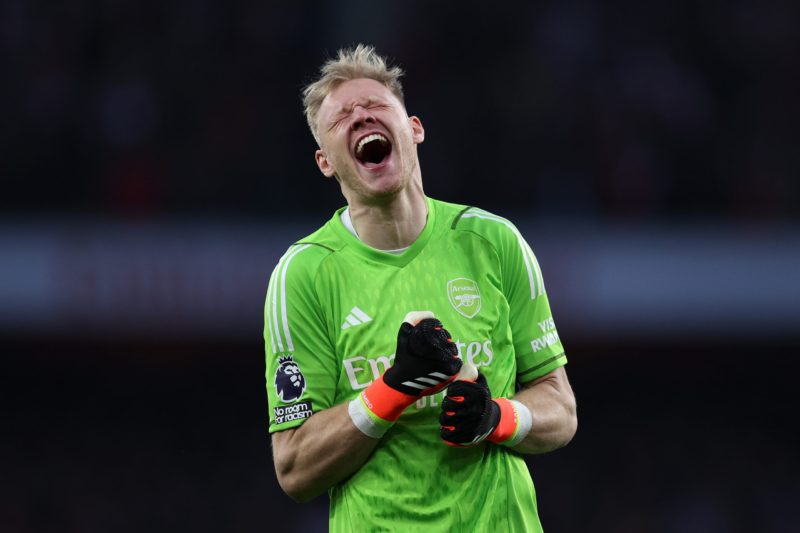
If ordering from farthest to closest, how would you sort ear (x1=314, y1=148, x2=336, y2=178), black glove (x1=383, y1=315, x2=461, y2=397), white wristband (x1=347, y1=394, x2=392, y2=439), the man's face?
ear (x1=314, y1=148, x2=336, y2=178), the man's face, white wristband (x1=347, y1=394, x2=392, y2=439), black glove (x1=383, y1=315, x2=461, y2=397)

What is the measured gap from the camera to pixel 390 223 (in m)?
3.49

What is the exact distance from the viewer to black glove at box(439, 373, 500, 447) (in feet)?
10.2

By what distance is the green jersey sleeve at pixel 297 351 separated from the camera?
11.0ft

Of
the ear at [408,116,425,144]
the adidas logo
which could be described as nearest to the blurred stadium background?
the ear at [408,116,425,144]

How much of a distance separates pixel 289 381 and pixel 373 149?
736 mm

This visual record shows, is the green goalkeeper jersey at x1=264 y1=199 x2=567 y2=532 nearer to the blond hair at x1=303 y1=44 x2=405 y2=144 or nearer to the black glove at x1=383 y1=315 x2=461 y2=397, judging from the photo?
the black glove at x1=383 y1=315 x2=461 y2=397

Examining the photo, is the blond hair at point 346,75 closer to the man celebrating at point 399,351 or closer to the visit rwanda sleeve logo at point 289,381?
the man celebrating at point 399,351

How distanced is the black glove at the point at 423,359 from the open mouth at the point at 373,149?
23.4 inches

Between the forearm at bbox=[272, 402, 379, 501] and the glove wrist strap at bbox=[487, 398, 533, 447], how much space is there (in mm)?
333
